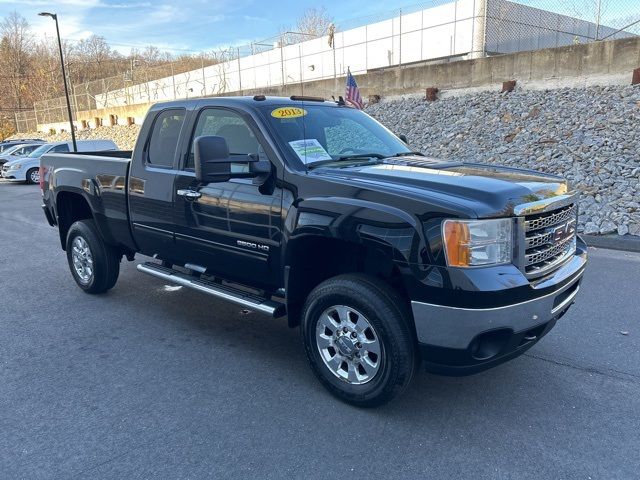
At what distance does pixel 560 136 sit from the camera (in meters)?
11.1

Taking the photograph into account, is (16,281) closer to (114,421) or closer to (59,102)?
(114,421)

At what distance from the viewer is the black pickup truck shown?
2829mm

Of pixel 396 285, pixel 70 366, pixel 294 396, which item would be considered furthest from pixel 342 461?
pixel 70 366

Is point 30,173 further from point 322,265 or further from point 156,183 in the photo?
point 322,265

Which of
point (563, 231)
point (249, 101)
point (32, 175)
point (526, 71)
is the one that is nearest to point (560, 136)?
point (526, 71)

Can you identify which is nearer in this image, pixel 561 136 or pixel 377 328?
A: pixel 377 328

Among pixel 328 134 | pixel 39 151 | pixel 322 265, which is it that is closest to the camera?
pixel 322 265

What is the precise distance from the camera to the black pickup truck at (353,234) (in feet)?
9.28

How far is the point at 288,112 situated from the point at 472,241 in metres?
1.95

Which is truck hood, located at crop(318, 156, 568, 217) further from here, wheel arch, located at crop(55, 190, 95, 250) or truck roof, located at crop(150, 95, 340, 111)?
wheel arch, located at crop(55, 190, 95, 250)

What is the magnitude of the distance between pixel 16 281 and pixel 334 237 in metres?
5.14

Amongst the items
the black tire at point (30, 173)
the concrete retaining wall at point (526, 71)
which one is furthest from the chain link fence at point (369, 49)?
the black tire at point (30, 173)

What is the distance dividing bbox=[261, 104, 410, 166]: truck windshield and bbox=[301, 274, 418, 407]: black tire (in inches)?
38.7

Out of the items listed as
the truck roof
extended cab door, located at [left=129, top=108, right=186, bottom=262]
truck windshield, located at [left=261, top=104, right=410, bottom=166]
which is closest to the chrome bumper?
truck windshield, located at [left=261, top=104, right=410, bottom=166]
